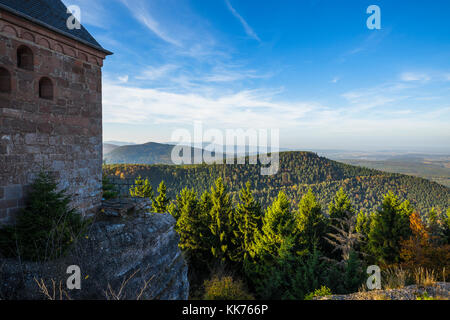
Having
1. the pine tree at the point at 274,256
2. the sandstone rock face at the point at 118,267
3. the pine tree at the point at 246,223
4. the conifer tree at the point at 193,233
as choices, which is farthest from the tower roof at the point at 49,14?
the pine tree at the point at 246,223

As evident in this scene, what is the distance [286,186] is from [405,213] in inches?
2798

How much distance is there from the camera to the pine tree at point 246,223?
1994 cm

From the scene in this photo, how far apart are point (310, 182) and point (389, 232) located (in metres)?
80.9

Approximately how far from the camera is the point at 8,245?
5012 millimetres

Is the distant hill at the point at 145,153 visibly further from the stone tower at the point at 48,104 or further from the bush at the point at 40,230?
the bush at the point at 40,230

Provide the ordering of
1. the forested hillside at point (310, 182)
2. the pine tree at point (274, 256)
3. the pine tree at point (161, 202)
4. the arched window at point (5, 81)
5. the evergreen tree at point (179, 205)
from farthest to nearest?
the forested hillside at point (310, 182), the evergreen tree at point (179, 205), the pine tree at point (161, 202), the pine tree at point (274, 256), the arched window at point (5, 81)

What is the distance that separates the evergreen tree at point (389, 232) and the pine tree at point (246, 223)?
363 inches

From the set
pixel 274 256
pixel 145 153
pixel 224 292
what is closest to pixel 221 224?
pixel 274 256

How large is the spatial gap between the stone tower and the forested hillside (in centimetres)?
6670

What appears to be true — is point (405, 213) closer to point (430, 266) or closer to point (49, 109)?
point (430, 266)

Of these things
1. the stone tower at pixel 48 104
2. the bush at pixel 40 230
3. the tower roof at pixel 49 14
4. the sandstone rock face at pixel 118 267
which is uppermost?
the tower roof at pixel 49 14

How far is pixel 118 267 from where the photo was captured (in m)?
5.75

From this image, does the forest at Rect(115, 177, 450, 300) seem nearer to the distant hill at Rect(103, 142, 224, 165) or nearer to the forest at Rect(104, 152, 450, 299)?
the forest at Rect(104, 152, 450, 299)
